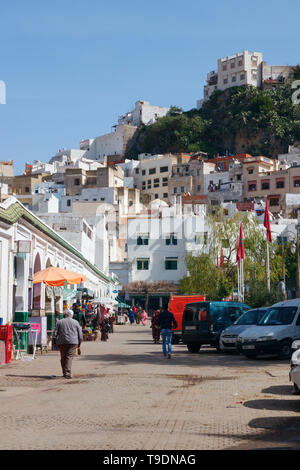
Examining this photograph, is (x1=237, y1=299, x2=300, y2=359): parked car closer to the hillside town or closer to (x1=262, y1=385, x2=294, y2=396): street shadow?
the hillside town

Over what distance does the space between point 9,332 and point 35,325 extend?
345cm

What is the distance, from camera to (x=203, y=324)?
2247 cm

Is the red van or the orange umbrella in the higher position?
the orange umbrella

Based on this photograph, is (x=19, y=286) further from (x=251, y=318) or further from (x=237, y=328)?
(x=251, y=318)

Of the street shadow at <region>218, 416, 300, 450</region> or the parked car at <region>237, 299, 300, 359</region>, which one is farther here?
the parked car at <region>237, 299, 300, 359</region>

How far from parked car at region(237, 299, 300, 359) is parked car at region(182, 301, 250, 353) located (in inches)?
118

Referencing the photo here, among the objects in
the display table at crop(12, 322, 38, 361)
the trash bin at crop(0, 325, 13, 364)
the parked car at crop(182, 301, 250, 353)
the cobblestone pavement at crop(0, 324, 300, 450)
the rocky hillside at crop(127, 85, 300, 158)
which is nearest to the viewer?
the cobblestone pavement at crop(0, 324, 300, 450)

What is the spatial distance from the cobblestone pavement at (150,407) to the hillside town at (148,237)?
1.29 m

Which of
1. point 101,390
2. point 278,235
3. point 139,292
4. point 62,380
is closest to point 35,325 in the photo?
point 62,380

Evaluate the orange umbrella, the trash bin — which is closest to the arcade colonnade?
the orange umbrella

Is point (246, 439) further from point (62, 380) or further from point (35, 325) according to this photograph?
point (35, 325)

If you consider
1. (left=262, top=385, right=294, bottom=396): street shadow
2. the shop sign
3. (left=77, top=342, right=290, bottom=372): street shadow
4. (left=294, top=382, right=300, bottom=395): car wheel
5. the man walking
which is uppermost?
the shop sign

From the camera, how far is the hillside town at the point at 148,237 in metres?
22.1

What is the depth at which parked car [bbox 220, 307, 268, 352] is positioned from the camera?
68.6 ft
